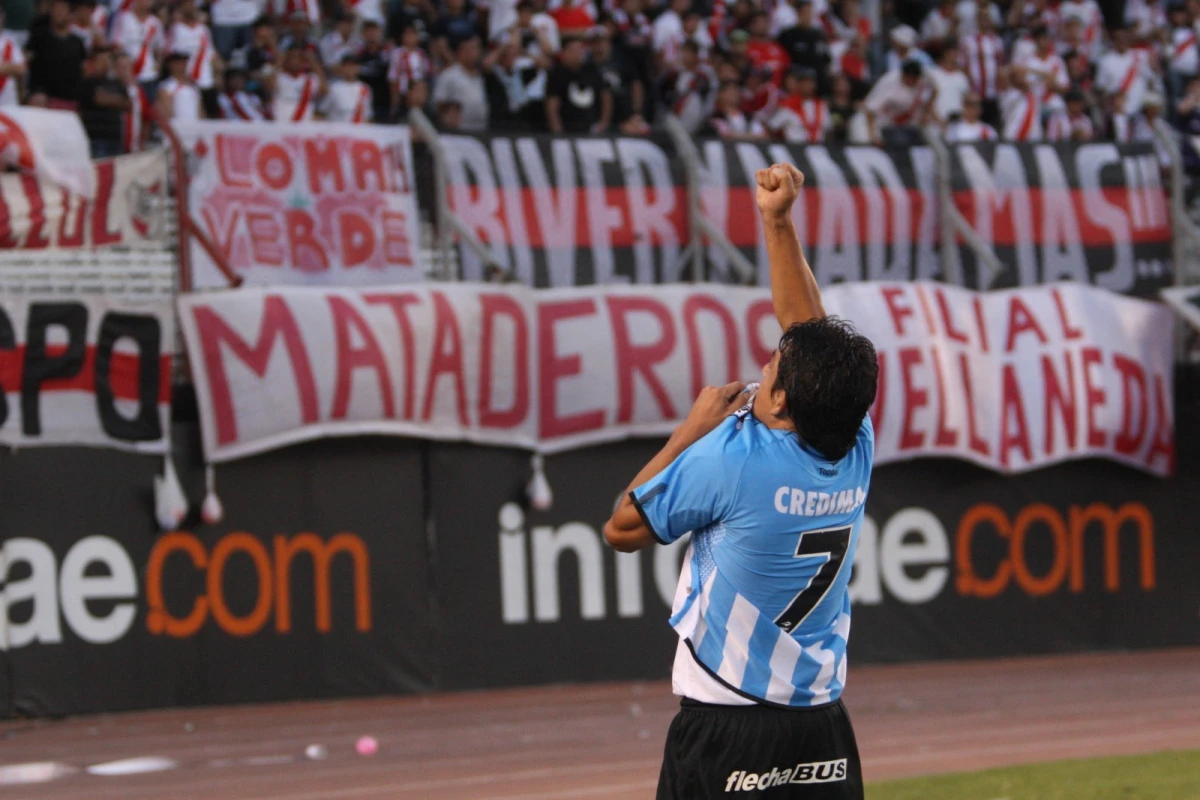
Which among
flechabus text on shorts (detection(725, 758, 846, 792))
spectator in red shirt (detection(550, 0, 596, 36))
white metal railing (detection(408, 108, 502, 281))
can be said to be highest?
spectator in red shirt (detection(550, 0, 596, 36))

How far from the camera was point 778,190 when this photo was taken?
4.04 m

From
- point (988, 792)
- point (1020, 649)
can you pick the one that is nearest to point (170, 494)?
point (988, 792)

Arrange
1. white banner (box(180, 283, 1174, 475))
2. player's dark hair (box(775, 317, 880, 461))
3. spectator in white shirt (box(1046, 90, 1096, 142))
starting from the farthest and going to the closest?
1. spectator in white shirt (box(1046, 90, 1096, 142))
2. white banner (box(180, 283, 1174, 475))
3. player's dark hair (box(775, 317, 880, 461))

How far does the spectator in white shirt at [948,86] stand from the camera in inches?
610

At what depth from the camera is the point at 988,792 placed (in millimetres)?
8109

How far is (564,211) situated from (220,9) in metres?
3.59

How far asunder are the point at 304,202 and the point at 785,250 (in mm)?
7738

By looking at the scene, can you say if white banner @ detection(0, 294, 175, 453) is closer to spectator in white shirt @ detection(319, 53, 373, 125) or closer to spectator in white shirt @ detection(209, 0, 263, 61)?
spectator in white shirt @ detection(319, 53, 373, 125)

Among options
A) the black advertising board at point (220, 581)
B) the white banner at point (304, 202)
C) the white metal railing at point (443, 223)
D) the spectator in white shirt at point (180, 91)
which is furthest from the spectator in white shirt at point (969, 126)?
the spectator in white shirt at point (180, 91)

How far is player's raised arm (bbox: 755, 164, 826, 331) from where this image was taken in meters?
4.03

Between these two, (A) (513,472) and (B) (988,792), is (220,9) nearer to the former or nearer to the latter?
(A) (513,472)

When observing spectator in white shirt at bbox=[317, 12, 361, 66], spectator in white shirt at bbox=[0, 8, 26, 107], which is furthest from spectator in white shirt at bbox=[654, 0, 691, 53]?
spectator in white shirt at bbox=[0, 8, 26, 107]

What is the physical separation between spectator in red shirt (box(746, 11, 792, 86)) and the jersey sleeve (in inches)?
481

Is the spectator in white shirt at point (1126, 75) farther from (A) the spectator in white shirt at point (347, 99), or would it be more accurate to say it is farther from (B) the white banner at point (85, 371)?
(B) the white banner at point (85, 371)
